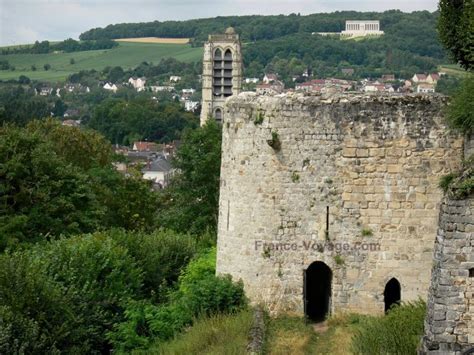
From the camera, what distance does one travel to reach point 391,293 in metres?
21.1

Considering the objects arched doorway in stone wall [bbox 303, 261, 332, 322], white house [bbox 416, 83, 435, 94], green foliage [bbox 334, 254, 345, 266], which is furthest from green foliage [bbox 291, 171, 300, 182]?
white house [bbox 416, 83, 435, 94]

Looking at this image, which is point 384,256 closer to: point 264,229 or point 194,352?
point 264,229

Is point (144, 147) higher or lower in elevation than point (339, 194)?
lower

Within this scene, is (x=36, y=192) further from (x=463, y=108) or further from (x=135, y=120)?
(x=135, y=120)

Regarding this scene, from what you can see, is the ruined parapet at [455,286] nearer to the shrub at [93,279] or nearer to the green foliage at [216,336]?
the green foliage at [216,336]

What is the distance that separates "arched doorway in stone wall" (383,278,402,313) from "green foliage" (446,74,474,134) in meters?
3.42

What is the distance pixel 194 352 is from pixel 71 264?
278 inches

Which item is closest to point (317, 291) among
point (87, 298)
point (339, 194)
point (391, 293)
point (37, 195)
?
point (391, 293)

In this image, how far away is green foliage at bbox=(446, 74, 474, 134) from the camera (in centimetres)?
1886

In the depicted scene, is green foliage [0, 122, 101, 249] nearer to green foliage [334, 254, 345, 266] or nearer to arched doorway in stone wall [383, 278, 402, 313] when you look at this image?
green foliage [334, 254, 345, 266]

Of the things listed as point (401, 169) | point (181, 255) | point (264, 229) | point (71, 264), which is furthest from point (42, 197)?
point (401, 169)

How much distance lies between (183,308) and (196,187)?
74.9 ft

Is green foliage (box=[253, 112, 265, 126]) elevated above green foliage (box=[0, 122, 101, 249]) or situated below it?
above

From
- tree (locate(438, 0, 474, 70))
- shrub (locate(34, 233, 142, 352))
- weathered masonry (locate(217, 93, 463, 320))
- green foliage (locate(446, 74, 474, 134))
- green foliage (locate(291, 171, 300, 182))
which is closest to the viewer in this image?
green foliage (locate(446, 74, 474, 134))
